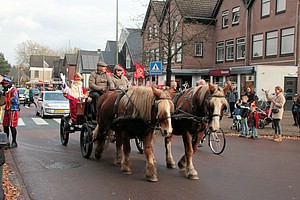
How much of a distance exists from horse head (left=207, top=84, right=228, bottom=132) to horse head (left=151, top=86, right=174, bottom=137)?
29.5 inches

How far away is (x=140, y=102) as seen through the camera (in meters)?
6.34

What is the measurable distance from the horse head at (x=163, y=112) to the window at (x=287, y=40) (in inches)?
845

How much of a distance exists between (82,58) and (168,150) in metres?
62.8

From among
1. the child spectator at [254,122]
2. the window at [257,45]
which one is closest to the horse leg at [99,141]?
the child spectator at [254,122]

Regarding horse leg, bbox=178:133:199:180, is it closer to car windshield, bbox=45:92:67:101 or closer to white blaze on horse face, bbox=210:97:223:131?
white blaze on horse face, bbox=210:97:223:131

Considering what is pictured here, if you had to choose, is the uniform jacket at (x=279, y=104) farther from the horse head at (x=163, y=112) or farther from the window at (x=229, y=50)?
the window at (x=229, y=50)

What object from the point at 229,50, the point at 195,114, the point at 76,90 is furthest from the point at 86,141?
the point at 229,50

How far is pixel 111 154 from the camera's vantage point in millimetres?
9102

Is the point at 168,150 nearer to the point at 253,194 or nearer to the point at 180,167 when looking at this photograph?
the point at 180,167

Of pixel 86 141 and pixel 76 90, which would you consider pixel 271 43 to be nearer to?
pixel 76 90

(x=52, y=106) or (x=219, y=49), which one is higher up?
(x=219, y=49)

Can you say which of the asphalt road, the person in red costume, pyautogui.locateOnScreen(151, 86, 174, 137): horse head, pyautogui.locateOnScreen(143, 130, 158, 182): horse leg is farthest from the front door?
pyautogui.locateOnScreen(151, 86, 174, 137): horse head

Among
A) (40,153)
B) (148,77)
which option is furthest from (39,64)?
(40,153)

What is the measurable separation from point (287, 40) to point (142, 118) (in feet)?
72.7
